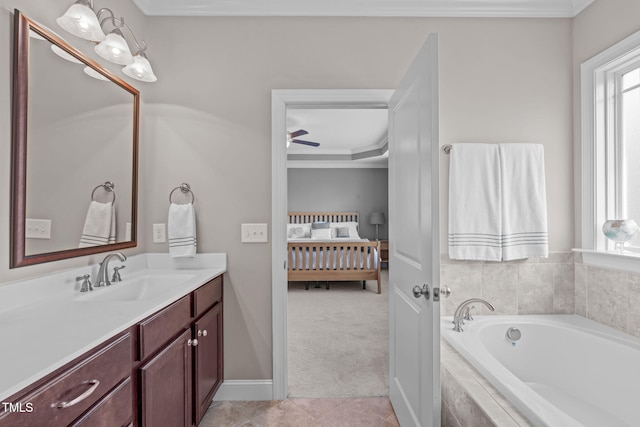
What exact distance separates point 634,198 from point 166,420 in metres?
2.77

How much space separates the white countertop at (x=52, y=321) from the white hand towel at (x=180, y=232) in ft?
1.10

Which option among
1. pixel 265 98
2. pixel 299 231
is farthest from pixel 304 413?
pixel 299 231

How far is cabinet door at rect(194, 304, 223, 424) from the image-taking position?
5.53 ft

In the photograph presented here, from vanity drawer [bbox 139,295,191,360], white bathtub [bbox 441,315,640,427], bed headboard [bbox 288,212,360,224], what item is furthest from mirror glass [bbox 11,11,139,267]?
bed headboard [bbox 288,212,360,224]

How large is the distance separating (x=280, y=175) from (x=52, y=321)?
138 centimetres

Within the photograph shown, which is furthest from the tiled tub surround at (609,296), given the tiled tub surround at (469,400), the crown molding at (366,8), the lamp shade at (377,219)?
the lamp shade at (377,219)

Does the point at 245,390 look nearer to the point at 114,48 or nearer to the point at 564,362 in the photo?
the point at 564,362

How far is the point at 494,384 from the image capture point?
4.27ft

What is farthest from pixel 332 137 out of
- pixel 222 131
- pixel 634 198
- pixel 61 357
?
pixel 61 357

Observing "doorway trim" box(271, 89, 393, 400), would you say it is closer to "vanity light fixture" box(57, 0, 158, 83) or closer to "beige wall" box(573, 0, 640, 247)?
"vanity light fixture" box(57, 0, 158, 83)

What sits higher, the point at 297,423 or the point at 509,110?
the point at 509,110

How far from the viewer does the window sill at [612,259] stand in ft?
5.66

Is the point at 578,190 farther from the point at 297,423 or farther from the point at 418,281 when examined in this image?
the point at 297,423

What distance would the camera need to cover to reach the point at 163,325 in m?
1.34
